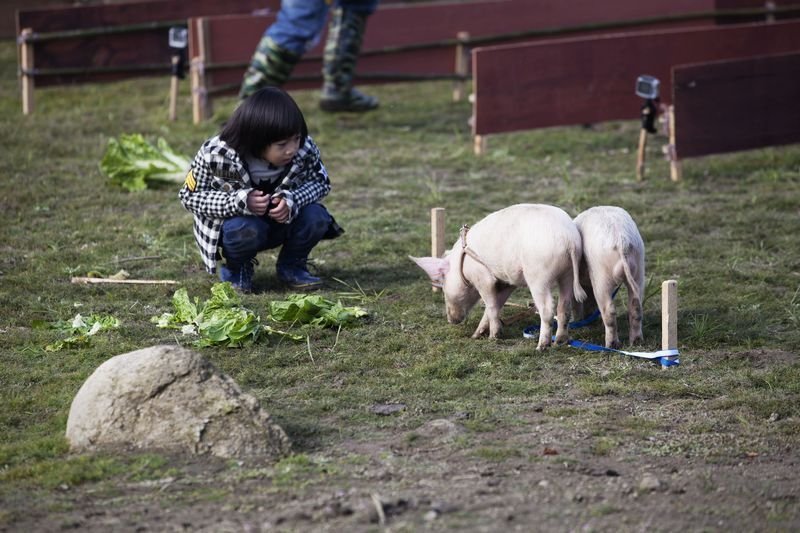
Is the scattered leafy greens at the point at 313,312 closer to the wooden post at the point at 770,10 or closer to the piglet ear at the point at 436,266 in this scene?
the piglet ear at the point at 436,266

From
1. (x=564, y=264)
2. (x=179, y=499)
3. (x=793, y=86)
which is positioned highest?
(x=793, y=86)

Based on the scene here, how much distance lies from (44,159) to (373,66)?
4.04 m

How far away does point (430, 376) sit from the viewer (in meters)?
5.16

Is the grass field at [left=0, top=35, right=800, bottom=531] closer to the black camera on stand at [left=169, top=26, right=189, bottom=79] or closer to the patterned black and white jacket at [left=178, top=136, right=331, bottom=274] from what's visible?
the patterned black and white jacket at [left=178, top=136, right=331, bottom=274]

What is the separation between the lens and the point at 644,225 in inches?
313

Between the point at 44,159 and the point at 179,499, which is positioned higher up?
the point at 44,159

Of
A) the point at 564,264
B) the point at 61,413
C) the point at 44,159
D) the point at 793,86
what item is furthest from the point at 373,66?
the point at 61,413

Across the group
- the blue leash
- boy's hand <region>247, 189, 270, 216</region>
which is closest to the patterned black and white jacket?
boy's hand <region>247, 189, 270, 216</region>

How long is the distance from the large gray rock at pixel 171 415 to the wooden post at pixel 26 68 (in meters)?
8.53

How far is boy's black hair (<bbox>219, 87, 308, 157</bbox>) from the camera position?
19.7ft

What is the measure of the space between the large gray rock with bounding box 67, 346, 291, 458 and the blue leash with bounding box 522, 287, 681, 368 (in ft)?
5.93

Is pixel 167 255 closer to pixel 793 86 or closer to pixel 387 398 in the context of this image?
pixel 387 398

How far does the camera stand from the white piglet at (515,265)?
17.3ft

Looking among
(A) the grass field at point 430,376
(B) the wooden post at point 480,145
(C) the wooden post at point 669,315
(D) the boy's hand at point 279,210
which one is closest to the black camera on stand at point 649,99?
(A) the grass field at point 430,376
